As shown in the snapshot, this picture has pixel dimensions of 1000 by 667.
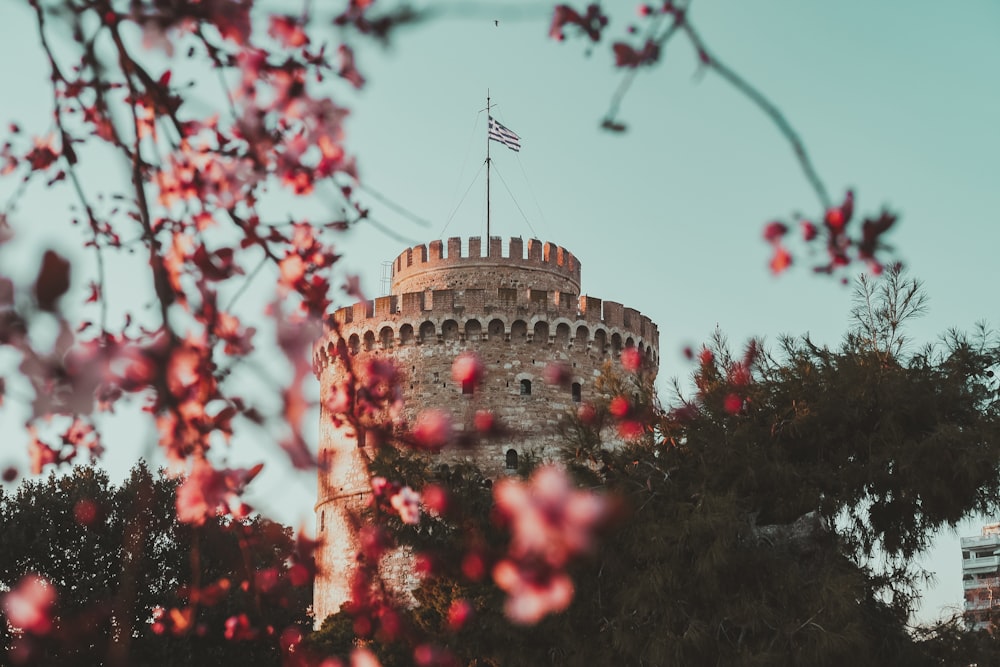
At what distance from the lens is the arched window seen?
75.7 feet

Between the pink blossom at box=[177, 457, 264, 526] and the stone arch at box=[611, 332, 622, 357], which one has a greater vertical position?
the stone arch at box=[611, 332, 622, 357]

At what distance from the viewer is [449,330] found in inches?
950

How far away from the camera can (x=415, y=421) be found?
23453 millimetres

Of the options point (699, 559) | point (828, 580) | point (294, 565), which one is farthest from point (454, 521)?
point (294, 565)

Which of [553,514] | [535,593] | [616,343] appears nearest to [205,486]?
[535,593]

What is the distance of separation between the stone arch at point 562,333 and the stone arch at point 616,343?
1.40m

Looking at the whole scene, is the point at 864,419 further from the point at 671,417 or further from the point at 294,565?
the point at 294,565

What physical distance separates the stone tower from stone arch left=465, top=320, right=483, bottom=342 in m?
0.03

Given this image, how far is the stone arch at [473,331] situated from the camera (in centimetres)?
2398

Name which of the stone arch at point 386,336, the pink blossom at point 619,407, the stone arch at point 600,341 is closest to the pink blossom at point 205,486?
the pink blossom at point 619,407

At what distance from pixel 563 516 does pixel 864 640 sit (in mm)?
10742

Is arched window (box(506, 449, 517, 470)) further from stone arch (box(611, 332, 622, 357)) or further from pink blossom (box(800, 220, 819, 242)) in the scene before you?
pink blossom (box(800, 220, 819, 242))

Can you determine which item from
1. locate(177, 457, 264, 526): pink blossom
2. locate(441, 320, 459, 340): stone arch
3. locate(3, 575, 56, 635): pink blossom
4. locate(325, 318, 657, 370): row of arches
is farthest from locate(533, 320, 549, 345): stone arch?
locate(3, 575, 56, 635): pink blossom

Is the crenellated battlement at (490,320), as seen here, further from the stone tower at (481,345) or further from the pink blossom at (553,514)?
the pink blossom at (553,514)
